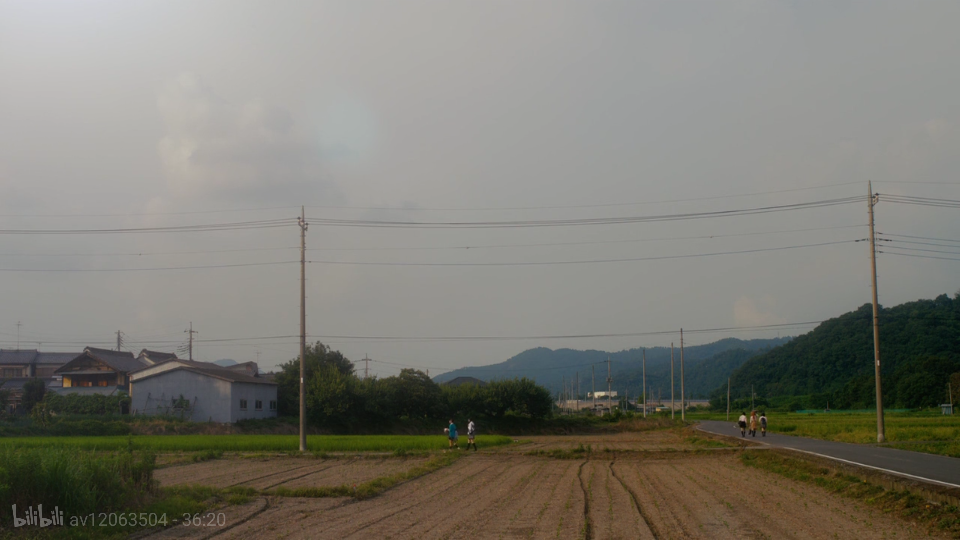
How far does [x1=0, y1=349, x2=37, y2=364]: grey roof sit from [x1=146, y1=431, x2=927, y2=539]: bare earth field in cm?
6982

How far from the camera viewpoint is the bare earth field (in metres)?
11.7

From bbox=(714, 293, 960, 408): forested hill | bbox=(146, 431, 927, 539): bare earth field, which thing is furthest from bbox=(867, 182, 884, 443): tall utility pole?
bbox=(714, 293, 960, 408): forested hill

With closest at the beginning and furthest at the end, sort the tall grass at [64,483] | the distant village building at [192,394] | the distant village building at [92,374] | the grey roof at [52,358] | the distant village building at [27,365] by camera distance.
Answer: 1. the tall grass at [64,483]
2. the distant village building at [192,394]
3. the distant village building at [92,374]
4. the distant village building at [27,365]
5. the grey roof at [52,358]

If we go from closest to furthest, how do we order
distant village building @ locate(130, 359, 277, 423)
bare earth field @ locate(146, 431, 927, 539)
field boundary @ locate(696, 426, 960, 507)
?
bare earth field @ locate(146, 431, 927, 539)
field boundary @ locate(696, 426, 960, 507)
distant village building @ locate(130, 359, 277, 423)

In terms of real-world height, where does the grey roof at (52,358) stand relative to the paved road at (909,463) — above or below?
above

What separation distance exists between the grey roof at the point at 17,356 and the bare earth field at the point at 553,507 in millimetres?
69824

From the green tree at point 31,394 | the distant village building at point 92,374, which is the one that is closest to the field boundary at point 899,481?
the green tree at point 31,394

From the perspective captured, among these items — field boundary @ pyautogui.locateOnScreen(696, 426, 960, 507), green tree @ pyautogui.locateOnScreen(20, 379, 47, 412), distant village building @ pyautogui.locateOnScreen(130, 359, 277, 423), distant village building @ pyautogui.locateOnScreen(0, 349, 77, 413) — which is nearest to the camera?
field boundary @ pyautogui.locateOnScreen(696, 426, 960, 507)

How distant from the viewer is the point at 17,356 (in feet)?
263

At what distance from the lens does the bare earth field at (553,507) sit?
11719mm

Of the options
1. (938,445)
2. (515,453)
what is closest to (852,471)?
(938,445)

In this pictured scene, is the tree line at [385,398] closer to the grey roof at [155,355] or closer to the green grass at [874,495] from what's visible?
the grey roof at [155,355]

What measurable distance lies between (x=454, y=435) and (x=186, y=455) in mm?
12121

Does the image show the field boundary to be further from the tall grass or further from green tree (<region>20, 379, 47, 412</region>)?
green tree (<region>20, 379, 47, 412</region>)
